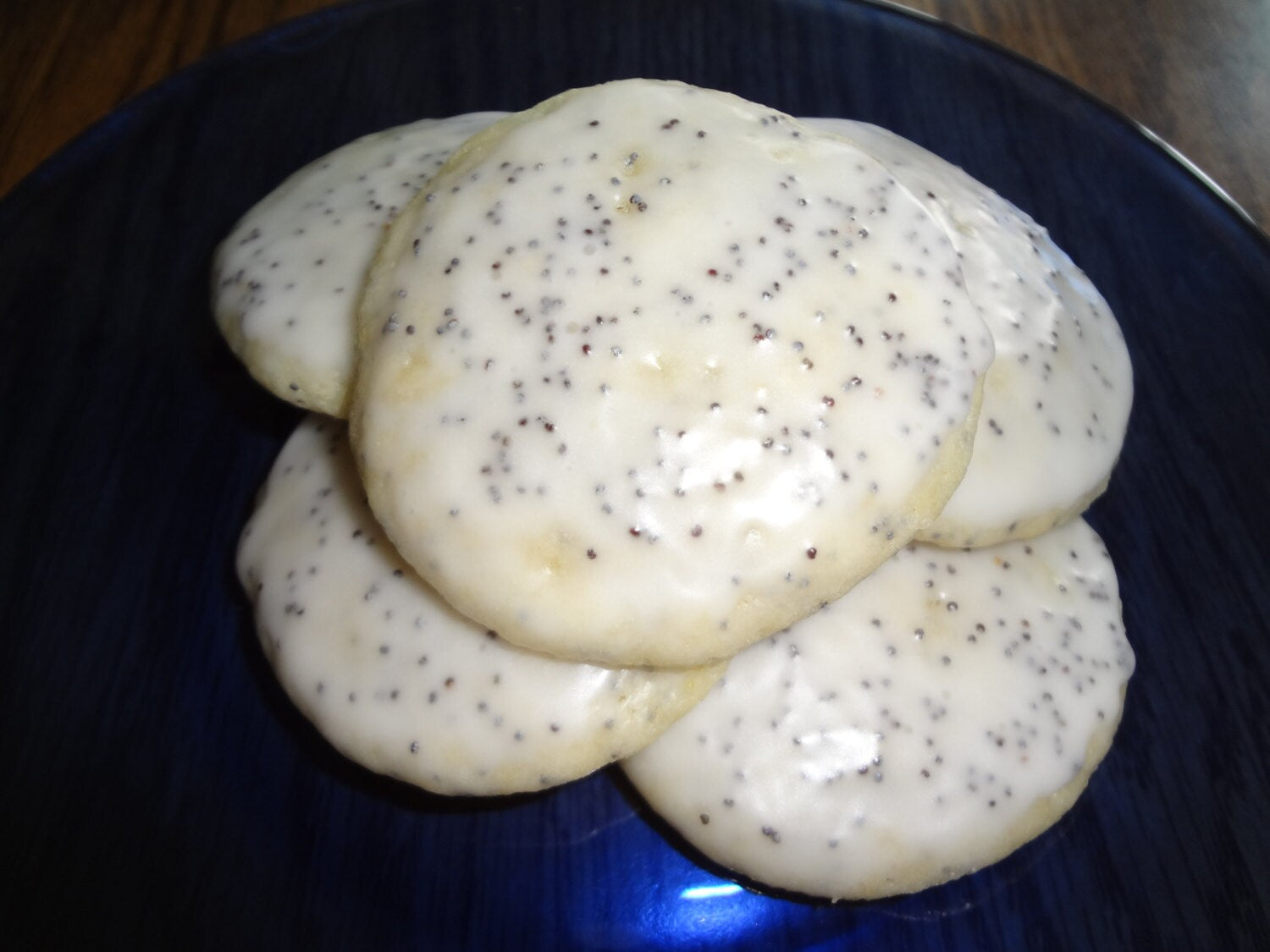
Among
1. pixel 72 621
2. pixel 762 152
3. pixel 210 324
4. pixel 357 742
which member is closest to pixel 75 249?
pixel 210 324

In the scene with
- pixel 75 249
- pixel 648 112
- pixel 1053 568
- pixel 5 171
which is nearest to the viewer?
pixel 648 112

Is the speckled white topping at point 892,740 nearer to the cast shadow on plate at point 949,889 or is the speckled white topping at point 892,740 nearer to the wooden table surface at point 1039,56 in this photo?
the cast shadow on plate at point 949,889

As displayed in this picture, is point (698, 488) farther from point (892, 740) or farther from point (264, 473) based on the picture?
point (264, 473)

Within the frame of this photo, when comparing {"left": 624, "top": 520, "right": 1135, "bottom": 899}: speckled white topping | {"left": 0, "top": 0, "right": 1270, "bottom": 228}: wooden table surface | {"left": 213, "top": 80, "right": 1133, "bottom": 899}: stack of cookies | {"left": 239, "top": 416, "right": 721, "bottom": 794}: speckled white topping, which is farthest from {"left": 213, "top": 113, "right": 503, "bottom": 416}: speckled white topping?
{"left": 0, "top": 0, "right": 1270, "bottom": 228}: wooden table surface

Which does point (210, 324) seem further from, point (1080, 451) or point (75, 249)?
point (1080, 451)

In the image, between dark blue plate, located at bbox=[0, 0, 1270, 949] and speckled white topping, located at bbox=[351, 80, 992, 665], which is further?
dark blue plate, located at bbox=[0, 0, 1270, 949]

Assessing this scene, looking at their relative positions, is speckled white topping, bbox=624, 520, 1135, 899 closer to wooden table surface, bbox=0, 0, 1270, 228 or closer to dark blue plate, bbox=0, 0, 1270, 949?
dark blue plate, bbox=0, 0, 1270, 949
